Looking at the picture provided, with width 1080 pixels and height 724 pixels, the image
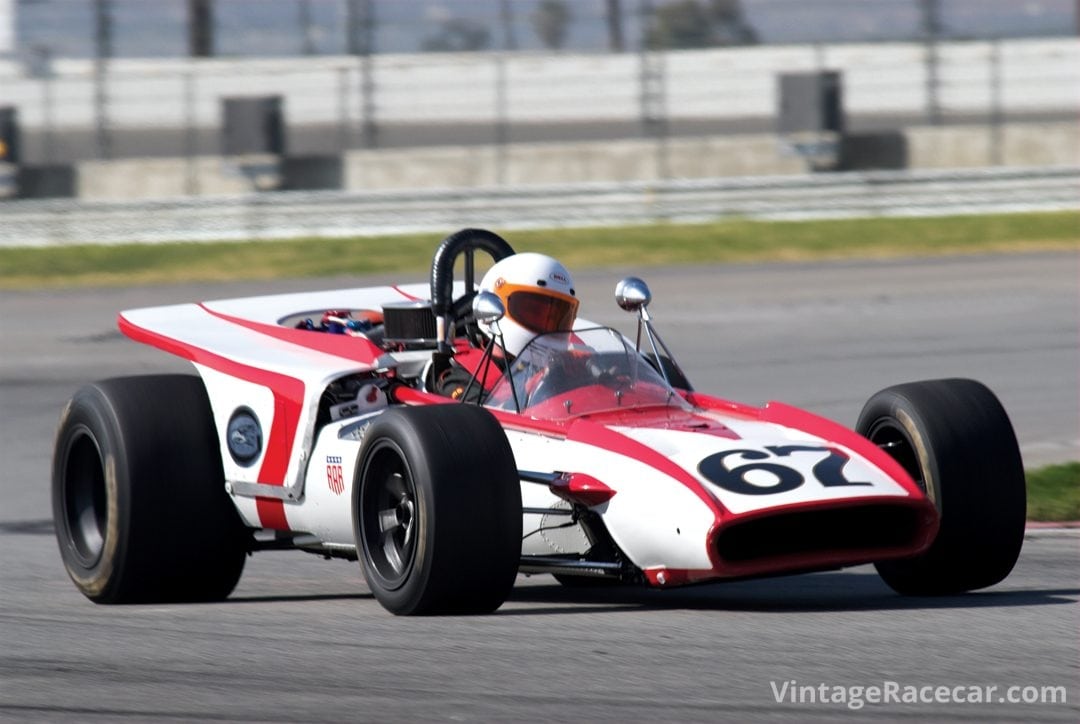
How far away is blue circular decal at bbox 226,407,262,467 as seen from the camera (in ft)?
25.0

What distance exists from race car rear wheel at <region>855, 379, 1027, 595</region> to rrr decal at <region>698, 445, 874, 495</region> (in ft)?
1.33

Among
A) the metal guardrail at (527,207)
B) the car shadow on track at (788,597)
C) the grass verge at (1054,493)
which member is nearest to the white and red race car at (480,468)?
the car shadow on track at (788,597)

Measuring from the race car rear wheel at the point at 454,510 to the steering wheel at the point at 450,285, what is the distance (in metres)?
1.35

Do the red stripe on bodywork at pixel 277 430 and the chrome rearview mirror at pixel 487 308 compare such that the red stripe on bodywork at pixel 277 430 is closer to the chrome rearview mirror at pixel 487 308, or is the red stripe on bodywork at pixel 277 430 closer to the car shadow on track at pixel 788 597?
the chrome rearview mirror at pixel 487 308

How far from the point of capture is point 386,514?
6562 millimetres

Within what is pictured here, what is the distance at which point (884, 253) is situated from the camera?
71.6ft

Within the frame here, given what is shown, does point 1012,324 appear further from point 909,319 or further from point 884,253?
point 884,253

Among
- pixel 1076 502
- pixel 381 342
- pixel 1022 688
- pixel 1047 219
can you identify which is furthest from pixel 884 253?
pixel 1022 688

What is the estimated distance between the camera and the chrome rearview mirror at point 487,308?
23.1ft

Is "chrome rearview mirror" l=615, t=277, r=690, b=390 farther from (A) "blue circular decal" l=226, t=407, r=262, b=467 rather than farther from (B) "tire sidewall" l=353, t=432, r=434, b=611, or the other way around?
(A) "blue circular decal" l=226, t=407, r=262, b=467

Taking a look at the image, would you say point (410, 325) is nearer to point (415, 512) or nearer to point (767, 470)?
point (415, 512)

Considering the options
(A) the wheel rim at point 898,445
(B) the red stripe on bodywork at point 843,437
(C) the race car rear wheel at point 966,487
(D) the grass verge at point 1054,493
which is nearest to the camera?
(B) the red stripe on bodywork at point 843,437

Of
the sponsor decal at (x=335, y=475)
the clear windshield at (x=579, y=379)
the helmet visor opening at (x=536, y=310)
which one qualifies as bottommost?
the sponsor decal at (x=335, y=475)

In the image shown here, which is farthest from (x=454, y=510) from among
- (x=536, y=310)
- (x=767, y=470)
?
(x=536, y=310)
